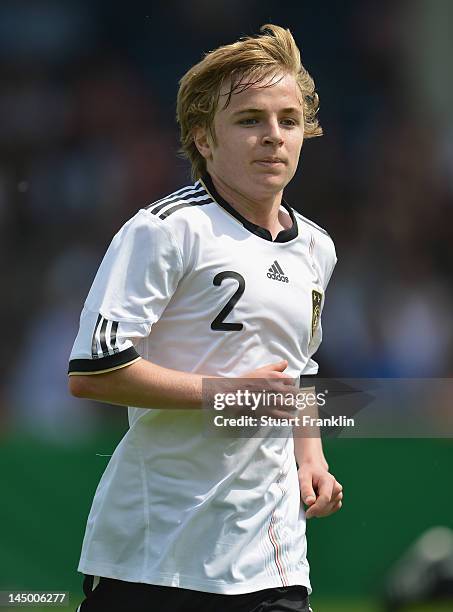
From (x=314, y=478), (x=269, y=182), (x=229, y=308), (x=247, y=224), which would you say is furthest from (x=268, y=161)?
(x=314, y=478)

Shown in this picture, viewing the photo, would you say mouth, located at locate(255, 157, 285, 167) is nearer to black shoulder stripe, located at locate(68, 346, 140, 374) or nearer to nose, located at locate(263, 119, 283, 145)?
nose, located at locate(263, 119, 283, 145)

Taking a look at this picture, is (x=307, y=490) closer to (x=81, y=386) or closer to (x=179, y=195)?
(x=81, y=386)

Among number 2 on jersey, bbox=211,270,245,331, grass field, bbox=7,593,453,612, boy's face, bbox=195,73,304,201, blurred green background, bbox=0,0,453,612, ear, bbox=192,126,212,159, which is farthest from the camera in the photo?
blurred green background, bbox=0,0,453,612

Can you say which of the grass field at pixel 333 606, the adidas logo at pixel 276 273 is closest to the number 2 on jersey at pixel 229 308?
the adidas logo at pixel 276 273

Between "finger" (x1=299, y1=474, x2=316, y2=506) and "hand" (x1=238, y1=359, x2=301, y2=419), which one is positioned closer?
"hand" (x1=238, y1=359, x2=301, y2=419)

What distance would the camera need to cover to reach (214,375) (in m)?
2.79

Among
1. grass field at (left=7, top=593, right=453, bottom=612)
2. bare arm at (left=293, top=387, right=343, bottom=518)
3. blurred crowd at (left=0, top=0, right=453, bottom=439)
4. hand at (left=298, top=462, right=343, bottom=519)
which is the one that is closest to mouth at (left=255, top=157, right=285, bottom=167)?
bare arm at (left=293, top=387, right=343, bottom=518)

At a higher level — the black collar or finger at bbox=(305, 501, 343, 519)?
the black collar

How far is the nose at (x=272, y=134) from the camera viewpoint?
2.87 meters

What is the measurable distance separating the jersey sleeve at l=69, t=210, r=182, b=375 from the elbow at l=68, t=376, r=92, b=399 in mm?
19

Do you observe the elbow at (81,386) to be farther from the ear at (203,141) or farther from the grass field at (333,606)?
the grass field at (333,606)

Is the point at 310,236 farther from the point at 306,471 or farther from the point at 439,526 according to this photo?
the point at 439,526

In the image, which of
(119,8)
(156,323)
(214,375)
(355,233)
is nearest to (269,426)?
(214,375)

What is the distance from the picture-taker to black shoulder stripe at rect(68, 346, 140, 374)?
2650mm
